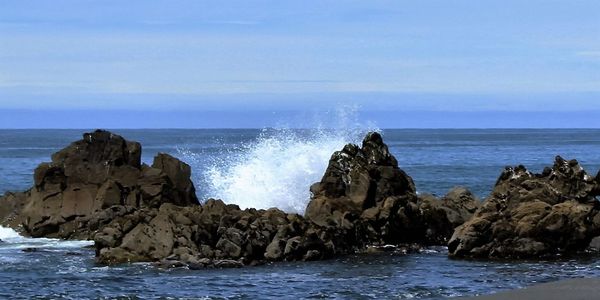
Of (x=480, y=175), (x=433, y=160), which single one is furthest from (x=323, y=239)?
(x=433, y=160)

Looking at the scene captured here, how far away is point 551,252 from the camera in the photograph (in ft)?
108

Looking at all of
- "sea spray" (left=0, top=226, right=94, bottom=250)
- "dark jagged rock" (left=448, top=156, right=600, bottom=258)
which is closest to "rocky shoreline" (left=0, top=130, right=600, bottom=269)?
"dark jagged rock" (left=448, top=156, right=600, bottom=258)

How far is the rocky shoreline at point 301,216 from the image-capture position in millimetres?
32250

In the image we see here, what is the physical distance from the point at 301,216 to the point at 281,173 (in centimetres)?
1526

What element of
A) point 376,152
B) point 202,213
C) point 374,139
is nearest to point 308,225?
point 202,213

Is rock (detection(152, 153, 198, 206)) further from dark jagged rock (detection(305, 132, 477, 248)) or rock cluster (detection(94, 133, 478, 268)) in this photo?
dark jagged rock (detection(305, 132, 477, 248))

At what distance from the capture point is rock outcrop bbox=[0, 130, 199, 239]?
39188mm

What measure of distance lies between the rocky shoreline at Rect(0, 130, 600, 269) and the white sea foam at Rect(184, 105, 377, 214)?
22.7ft

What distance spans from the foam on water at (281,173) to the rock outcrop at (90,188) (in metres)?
6.94

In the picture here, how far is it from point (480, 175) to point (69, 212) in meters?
47.1

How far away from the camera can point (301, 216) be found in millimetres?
35031

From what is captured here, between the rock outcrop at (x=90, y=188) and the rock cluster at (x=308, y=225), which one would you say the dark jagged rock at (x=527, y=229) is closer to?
the rock cluster at (x=308, y=225)

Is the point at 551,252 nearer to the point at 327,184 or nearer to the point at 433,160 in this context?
the point at 327,184

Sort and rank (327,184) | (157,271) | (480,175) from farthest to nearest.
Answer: (480,175)
(327,184)
(157,271)
